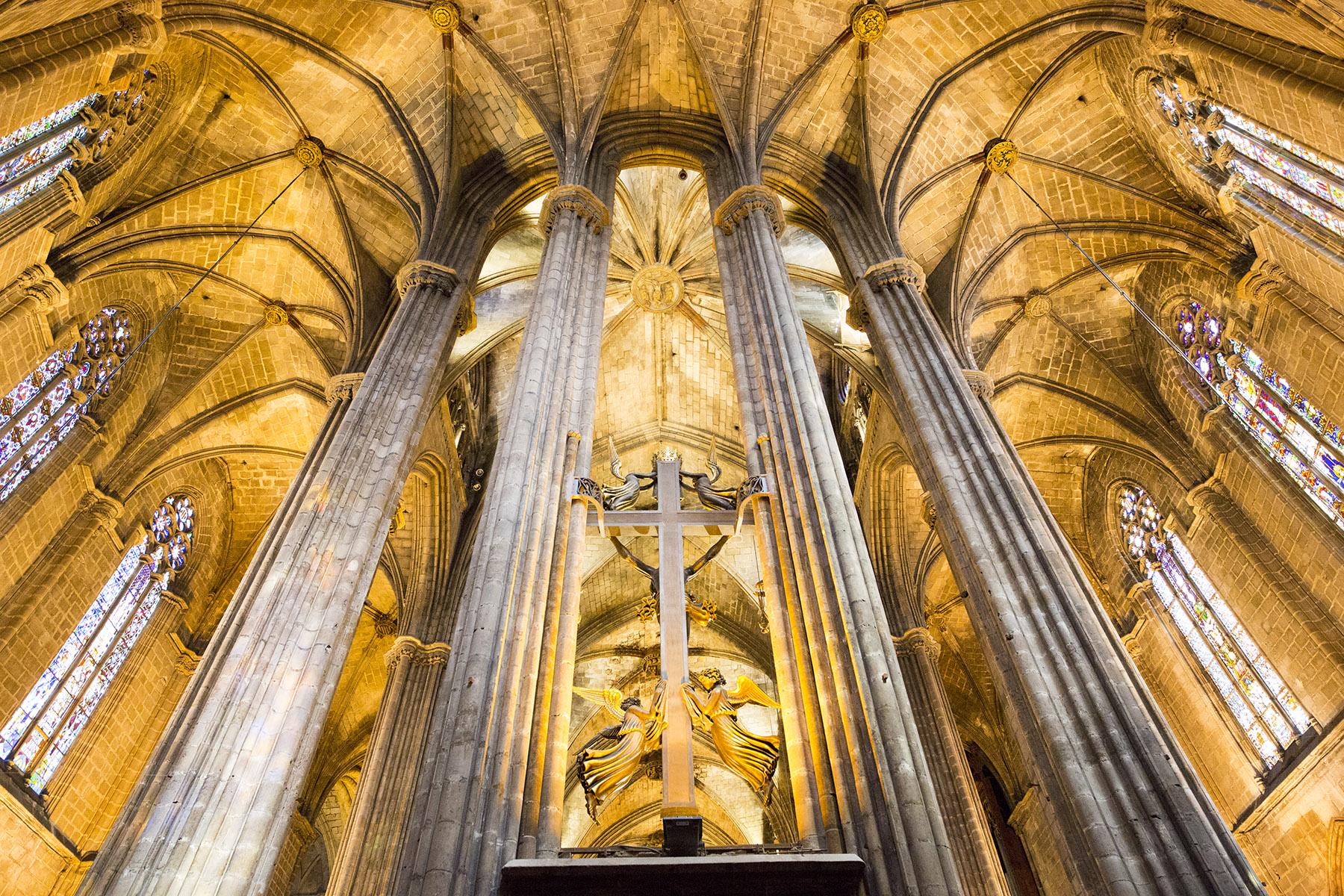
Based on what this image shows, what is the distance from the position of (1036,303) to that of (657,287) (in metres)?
6.53

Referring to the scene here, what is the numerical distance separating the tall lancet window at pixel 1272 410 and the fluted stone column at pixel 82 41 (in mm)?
14000

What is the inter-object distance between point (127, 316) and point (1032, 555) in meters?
13.1

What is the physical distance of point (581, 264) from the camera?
10.2 metres

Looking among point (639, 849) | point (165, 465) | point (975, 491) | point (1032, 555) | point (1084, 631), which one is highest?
point (165, 465)

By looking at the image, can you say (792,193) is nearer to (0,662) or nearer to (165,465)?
(165,465)

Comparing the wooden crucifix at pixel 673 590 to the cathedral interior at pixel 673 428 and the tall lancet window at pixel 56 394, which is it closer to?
the cathedral interior at pixel 673 428

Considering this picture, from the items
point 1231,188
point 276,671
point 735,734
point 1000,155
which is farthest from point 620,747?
point 1000,155

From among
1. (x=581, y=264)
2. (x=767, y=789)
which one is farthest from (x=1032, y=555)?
(x=581, y=264)

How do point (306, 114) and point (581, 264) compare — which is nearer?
point (581, 264)

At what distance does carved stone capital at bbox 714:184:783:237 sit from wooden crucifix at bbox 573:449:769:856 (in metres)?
4.16

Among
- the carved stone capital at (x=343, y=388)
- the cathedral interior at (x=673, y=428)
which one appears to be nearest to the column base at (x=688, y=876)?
the cathedral interior at (x=673, y=428)

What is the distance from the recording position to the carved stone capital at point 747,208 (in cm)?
1095

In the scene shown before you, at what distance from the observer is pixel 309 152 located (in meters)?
12.4

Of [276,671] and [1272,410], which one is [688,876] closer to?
[276,671]
